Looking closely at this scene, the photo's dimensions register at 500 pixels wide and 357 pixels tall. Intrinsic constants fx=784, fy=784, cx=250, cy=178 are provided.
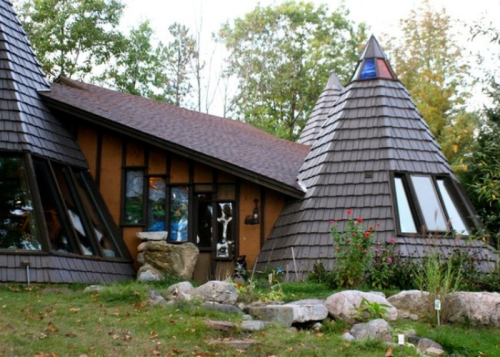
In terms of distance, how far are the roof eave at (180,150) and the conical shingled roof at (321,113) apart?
7.58 metres

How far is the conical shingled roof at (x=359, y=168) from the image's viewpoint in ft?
44.7

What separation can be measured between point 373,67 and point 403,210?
3161 mm

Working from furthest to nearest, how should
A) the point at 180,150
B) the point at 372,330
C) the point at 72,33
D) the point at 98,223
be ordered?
the point at 72,33 < the point at 180,150 < the point at 98,223 < the point at 372,330

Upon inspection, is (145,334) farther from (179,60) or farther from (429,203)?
(179,60)

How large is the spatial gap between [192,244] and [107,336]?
20.7ft

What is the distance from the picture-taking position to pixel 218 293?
10008mm

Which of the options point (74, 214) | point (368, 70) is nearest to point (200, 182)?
point (74, 214)

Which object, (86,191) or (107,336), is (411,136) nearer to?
(86,191)

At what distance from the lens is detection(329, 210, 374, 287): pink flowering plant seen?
1190cm

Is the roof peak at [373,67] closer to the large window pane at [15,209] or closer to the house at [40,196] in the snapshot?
the house at [40,196]

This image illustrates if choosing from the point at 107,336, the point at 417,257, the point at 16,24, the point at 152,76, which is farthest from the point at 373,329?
the point at 152,76

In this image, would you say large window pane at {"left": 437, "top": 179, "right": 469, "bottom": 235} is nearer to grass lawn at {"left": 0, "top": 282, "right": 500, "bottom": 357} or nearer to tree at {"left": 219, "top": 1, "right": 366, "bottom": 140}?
grass lawn at {"left": 0, "top": 282, "right": 500, "bottom": 357}

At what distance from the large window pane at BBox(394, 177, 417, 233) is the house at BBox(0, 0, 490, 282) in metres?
0.02

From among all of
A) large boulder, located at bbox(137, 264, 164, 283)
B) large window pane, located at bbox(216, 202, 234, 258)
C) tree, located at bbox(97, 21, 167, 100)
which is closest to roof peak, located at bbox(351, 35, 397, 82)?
large window pane, located at bbox(216, 202, 234, 258)
